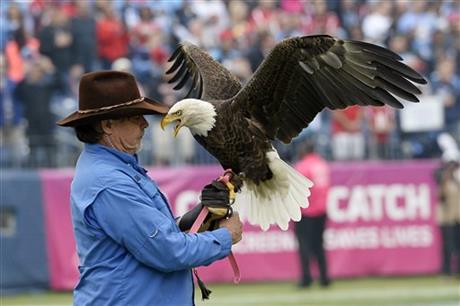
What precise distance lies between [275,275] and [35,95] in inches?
160

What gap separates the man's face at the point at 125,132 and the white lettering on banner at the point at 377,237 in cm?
1083

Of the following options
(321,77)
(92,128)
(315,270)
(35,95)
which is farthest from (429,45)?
(92,128)

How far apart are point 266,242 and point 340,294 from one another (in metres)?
1.83

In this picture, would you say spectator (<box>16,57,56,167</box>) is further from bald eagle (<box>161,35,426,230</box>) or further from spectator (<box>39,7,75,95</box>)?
bald eagle (<box>161,35,426,230</box>)

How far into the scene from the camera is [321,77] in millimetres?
7344

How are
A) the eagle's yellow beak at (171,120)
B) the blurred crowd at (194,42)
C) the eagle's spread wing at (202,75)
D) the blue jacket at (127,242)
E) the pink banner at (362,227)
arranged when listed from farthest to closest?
the blurred crowd at (194,42), the pink banner at (362,227), the eagle's spread wing at (202,75), the eagle's yellow beak at (171,120), the blue jacket at (127,242)

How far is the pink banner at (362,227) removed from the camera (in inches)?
624

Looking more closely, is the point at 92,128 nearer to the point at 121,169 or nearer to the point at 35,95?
the point at 121,169

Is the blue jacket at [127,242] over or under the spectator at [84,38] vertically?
under

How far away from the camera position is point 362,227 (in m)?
16.2

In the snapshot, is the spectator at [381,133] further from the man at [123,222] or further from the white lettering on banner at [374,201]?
the man at [123,222]

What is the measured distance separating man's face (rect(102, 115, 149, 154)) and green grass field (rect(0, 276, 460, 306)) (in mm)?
8129

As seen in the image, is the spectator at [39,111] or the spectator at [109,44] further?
the spectator at [109,44]

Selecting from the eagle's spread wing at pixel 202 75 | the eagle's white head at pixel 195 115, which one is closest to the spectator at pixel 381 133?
the eagle's spread wing at pixel 202 75
